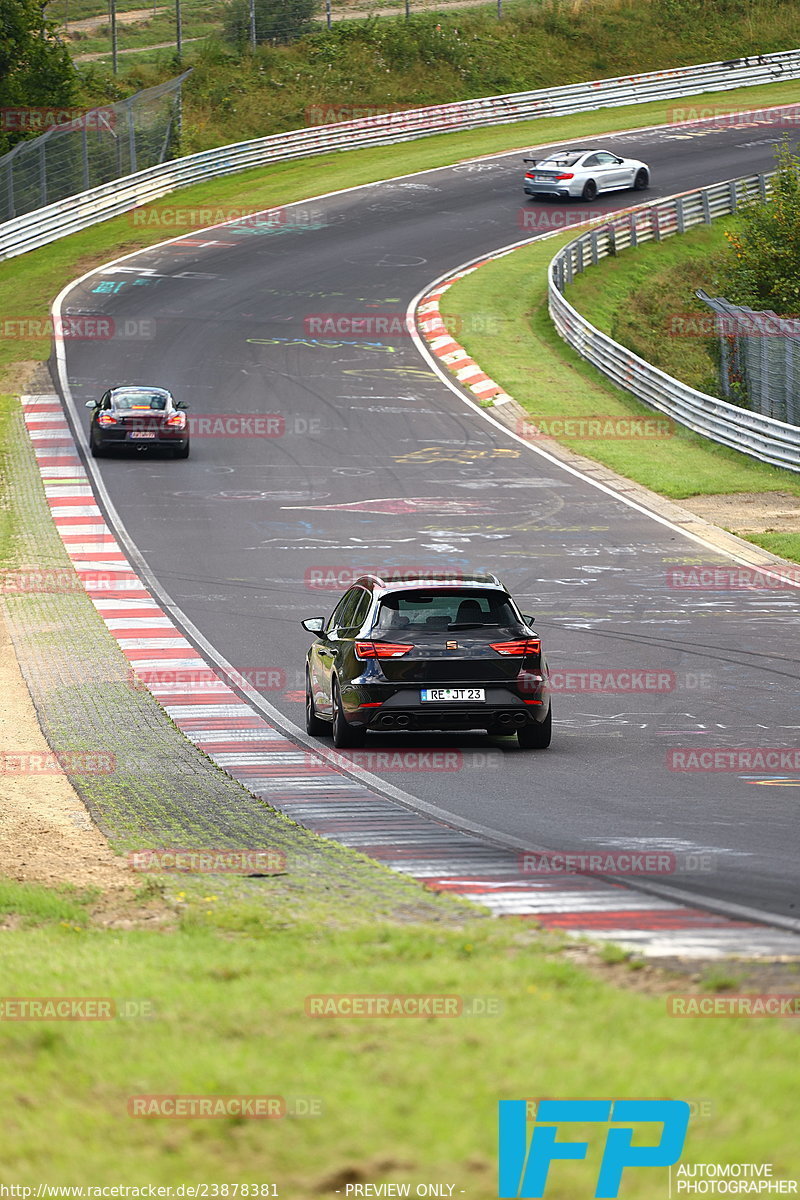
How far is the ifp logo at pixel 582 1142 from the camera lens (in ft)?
14.3

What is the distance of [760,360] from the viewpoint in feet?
117

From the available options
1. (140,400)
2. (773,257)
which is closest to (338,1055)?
(140,400)

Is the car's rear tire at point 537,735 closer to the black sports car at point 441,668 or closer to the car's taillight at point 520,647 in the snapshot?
the black sports car at point 441,668

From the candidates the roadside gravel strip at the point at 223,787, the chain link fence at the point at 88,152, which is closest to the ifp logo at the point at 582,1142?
the roadside gravel strip at the point at 223,787

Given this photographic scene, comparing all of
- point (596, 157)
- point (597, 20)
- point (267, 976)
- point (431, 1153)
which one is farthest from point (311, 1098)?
point (597, 20)

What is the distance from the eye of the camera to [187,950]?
283 inches

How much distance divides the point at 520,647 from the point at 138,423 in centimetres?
2089

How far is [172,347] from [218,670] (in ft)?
83.4

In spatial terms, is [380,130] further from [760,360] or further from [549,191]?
[760,360]

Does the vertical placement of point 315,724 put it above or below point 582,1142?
below

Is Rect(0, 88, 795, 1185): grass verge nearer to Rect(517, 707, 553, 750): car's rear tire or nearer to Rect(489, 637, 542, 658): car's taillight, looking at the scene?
Rect(489, 637, 542, 658): car's taillight

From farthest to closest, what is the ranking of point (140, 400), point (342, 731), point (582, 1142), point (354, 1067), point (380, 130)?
point (380, 130)
point (140, 400)
point (342, 731)
point (354, 1067)
point (582, 1142)

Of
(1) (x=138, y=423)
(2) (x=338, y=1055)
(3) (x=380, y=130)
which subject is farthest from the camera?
(3) (x=380, y=130)

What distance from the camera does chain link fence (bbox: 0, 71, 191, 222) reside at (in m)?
50.8
